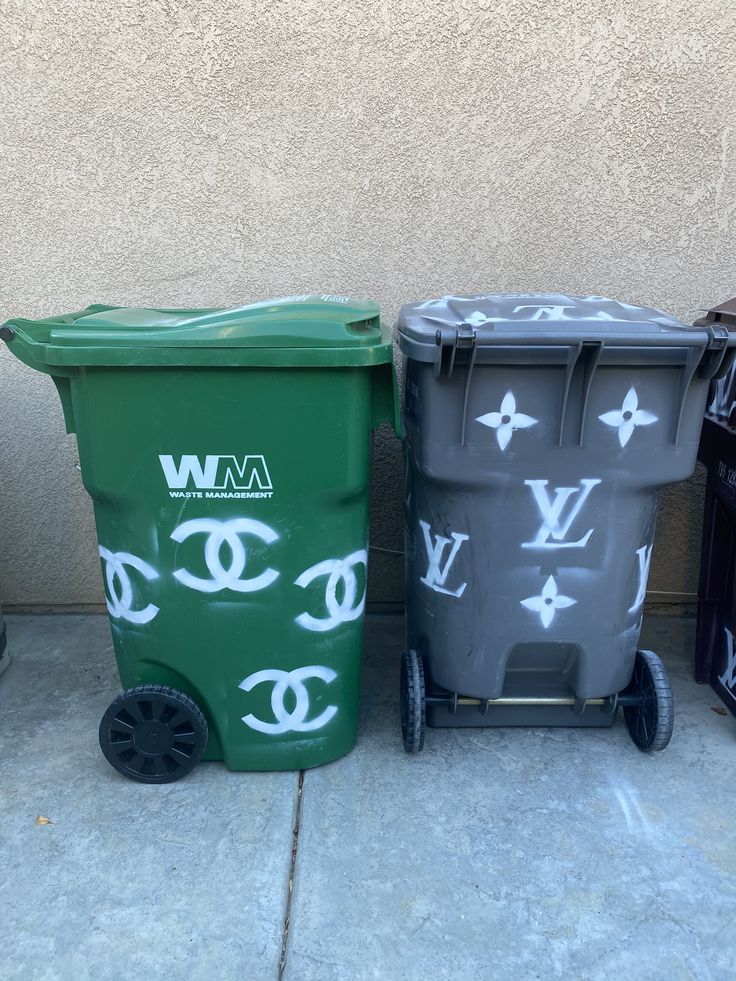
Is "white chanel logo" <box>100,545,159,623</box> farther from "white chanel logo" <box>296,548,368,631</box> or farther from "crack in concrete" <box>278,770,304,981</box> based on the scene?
"crack in concrete" <box>278,770,304,981</box>

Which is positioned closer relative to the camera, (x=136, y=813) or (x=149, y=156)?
(x=136, y=813)

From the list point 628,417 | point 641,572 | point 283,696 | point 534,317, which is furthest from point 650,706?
point 534,317

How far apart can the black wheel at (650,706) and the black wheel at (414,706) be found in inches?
28.8

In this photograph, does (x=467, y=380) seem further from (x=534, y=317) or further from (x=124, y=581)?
(x=124, y=581)

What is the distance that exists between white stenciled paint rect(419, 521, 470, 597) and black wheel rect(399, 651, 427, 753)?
0.28 metres

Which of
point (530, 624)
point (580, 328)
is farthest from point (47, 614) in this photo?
point (580, 328)

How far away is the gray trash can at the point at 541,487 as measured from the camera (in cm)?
211

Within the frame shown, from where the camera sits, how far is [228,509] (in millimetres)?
2148

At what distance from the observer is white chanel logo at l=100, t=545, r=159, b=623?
2229 millimetres

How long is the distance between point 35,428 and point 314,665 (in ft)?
6.06

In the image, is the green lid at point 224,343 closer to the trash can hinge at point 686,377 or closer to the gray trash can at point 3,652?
the trash can hinge at point 686,377

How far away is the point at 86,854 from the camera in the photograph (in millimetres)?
2080

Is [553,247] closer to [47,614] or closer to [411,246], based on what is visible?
[411,246]

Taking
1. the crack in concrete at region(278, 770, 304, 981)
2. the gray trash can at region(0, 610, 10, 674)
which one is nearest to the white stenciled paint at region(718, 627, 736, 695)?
the crack in concrete at region(278, 770, 304, 981)
